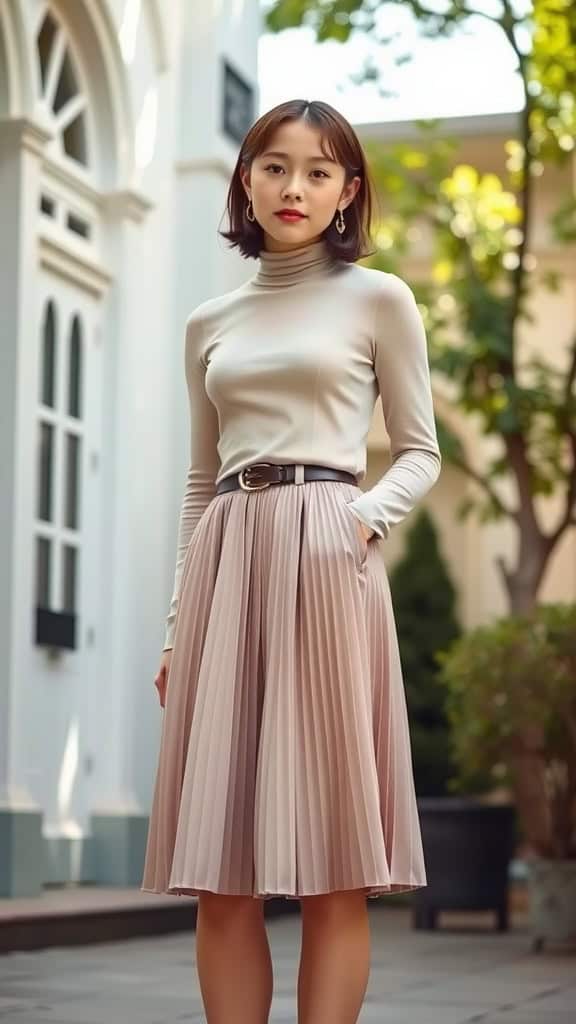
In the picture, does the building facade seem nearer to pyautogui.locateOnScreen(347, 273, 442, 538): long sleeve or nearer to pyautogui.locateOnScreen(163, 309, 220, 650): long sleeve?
pyautogui.locateOnScreen(163, 309, 220, 650): long sleeve

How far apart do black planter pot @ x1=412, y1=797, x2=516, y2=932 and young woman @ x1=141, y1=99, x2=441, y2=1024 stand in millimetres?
6071

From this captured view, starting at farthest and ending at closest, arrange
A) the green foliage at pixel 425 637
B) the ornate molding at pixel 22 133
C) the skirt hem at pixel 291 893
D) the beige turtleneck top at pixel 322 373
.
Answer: the green foliage at pixel 425 637
the ornate molding at pixel 22 133
the beige turtleneck top at pixel 322 373
the skirt hem at pixel 291 893

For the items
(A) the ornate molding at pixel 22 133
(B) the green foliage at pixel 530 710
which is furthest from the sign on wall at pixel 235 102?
(B) the green foliage at pixel 530 710

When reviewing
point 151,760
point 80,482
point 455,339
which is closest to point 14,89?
Answer: point 80,482

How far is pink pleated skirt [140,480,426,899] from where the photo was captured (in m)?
2.62

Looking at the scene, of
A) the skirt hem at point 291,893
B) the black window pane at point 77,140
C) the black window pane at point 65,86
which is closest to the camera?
the skirt hem at point 291,893

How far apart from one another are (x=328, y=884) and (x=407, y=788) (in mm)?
230

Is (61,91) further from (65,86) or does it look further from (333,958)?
(333,958)

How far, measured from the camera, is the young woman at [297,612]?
2.63m

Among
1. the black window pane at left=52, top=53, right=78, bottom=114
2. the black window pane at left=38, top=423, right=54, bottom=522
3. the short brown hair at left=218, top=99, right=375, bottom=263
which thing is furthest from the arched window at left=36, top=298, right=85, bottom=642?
the short brown hair at left=218, top=99, right=375, bottom=263

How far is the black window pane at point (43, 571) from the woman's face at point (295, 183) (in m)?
5.40

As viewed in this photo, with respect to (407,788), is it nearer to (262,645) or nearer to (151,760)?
(262,645)

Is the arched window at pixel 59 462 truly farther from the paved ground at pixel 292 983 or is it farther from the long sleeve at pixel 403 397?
the long sleeve at pixel 403 397

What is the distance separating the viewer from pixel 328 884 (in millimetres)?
2621
